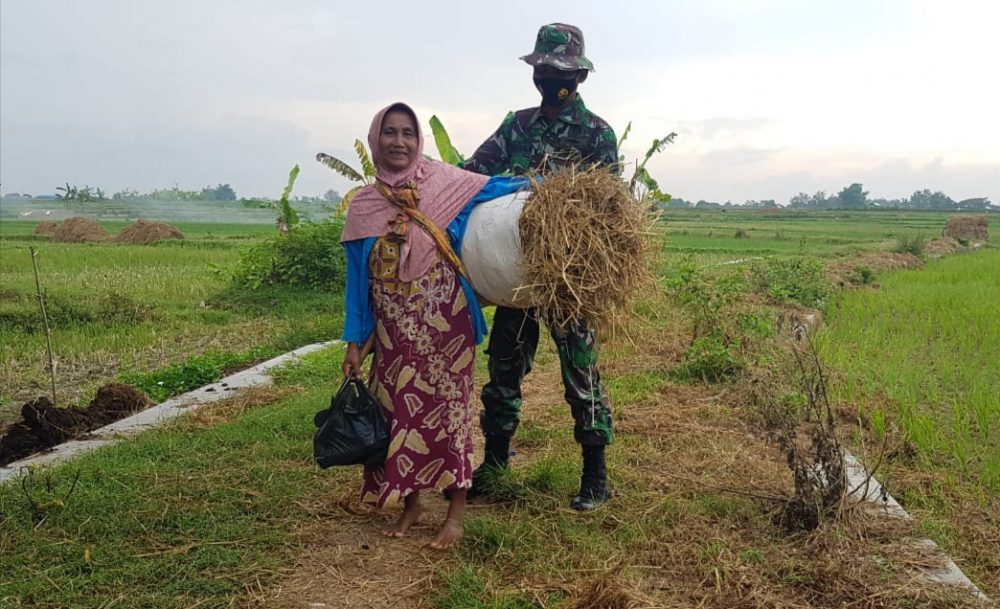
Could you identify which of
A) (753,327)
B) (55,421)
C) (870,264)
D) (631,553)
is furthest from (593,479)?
(870,264)

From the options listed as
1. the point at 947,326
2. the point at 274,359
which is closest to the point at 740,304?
the point at 947,326

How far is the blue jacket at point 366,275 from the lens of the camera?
2.80m

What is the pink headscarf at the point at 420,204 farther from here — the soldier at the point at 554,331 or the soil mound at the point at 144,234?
the soil mound at the point at 144,234

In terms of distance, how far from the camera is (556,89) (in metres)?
3.13

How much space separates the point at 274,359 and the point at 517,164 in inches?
150

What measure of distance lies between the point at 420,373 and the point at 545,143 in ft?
3.67

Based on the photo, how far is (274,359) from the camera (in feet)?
20.9

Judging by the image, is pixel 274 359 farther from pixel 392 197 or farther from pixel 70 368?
pixel 392 197

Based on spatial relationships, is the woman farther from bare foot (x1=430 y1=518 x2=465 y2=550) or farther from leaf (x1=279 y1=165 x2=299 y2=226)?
leaf (x1=279 y1=165 x2=299 y2=226)

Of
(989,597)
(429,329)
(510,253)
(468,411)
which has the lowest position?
Result: (989,597)

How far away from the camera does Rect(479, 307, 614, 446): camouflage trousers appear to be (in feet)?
9.86

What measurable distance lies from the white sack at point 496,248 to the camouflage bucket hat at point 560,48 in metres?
0.64

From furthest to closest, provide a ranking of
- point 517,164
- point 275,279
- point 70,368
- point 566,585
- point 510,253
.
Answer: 1. point 275,279
2. point 70,368
3. point 517,164
4. point 510,253
5. point 566,585

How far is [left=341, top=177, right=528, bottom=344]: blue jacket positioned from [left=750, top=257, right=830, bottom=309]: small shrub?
287 inches
